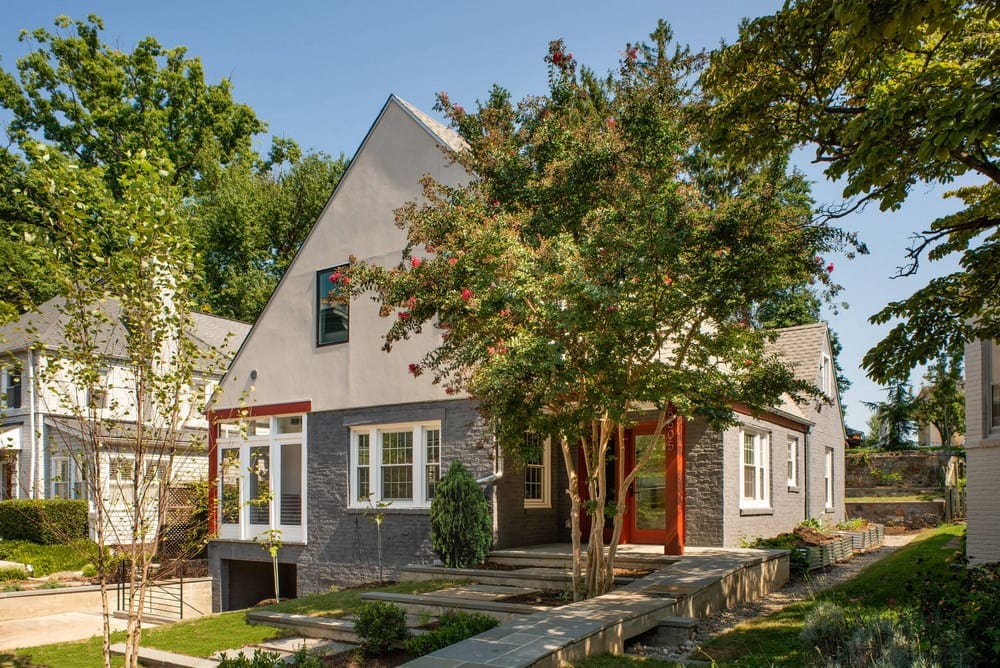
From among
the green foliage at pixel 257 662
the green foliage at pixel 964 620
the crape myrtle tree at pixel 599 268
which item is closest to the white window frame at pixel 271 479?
the crape myrtle tree at pixel 599 268

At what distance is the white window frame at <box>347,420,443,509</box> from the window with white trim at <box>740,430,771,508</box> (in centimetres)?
577

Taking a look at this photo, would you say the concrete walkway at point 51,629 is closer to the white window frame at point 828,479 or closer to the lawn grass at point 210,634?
the lawn grass at point 210,634

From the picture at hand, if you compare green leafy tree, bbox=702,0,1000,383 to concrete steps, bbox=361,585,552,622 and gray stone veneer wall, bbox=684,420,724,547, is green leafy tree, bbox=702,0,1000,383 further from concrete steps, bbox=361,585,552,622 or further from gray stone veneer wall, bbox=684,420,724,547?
gray stone veneer wall, bbox=684,420,724,547

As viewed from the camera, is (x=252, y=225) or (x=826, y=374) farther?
(x=252, y=225)

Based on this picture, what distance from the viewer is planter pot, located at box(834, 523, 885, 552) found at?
1766 cm

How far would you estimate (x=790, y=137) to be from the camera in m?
8.02


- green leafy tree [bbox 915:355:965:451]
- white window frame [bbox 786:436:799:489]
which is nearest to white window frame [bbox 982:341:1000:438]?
white window frame [bbox 786:436:799:489]

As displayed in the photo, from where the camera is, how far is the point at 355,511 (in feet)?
51.1

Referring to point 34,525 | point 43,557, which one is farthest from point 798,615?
point 34,525

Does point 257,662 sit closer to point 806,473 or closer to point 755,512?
point 755,512

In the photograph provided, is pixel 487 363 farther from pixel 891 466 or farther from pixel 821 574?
pixel 891 466

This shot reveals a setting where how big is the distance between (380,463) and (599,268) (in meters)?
7.96

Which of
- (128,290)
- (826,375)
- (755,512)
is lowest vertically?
(755,512)

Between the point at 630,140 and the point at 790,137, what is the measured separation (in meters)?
2.62
